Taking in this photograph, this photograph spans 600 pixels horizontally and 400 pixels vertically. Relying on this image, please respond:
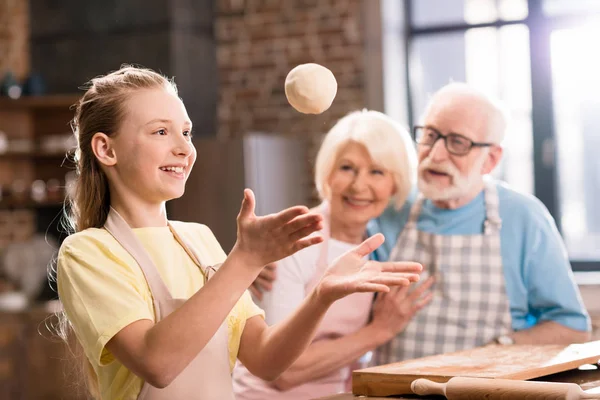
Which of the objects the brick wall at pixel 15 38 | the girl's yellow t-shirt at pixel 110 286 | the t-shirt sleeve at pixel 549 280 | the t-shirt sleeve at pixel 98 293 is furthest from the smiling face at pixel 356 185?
the brick wall at pixel 15 38

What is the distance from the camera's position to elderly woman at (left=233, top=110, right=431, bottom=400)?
213 centimetres

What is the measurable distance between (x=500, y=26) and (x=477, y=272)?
9.91ft

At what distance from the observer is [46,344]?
4805mm

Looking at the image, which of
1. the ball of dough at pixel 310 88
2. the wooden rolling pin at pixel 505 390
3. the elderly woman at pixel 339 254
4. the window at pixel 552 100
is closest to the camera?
the wooden rolling pin at pixel 505 390

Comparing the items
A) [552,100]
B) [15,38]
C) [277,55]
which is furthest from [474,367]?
[15,38]

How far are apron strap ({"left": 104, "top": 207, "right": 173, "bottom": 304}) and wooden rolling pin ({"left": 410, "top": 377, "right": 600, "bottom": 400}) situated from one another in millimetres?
472

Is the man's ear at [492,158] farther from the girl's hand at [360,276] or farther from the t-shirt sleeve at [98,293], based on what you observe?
the t-shirt sleeve at [98,293]

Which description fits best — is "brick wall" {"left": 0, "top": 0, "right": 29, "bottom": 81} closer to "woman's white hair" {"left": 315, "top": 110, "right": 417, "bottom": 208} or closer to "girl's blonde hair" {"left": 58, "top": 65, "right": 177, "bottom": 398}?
"woman's white hair" {"left": 315, "top": 110, "right": 417, "bottom": 208}

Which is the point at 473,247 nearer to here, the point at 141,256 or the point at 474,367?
the point at 474,367

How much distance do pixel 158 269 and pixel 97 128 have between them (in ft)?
0.86

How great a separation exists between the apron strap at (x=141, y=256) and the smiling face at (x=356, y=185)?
837 mm

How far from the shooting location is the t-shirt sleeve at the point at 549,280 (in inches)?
85.1

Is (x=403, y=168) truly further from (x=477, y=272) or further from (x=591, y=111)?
(x=591, y=111)

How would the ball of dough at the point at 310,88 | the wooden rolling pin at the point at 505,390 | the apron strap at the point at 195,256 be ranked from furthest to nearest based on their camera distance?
1. the ball of dough at the point at 310,88
2. the apron strap at the point at 195,256
3. the wooden rolling pin at the point at 505,390
